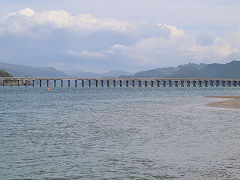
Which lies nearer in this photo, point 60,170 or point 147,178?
point 147,178

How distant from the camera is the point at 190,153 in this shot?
19703 mm

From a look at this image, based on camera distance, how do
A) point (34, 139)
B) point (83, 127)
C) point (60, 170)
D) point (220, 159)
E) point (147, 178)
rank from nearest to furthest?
point (147, 178) < point (60, 170) < point (220, 159) < point (34, 139) < point (83, 127)

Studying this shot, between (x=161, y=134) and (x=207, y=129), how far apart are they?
4649 millimetres

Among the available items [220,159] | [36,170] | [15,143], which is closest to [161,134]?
[220,159]

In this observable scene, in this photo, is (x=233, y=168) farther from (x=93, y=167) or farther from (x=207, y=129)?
(x=207, y=129)

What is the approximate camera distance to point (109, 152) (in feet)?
66.1

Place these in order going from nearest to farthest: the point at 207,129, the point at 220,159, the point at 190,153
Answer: the point at 220,159 → the point at 190,153 → the point at 207,129

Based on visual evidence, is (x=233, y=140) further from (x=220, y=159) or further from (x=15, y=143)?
(x=15, y=143)

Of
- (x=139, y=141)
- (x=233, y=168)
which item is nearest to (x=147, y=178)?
(x=233, y=168)

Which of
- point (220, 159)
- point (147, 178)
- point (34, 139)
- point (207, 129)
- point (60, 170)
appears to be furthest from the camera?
point (207, 129)

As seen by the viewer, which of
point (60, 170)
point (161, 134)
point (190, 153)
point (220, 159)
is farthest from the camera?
point (161, 134)

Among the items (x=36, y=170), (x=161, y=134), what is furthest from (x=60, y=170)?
(x=161, y=134)

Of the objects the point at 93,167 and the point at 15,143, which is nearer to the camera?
the point at 93,167

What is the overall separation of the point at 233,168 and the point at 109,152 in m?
6.89
